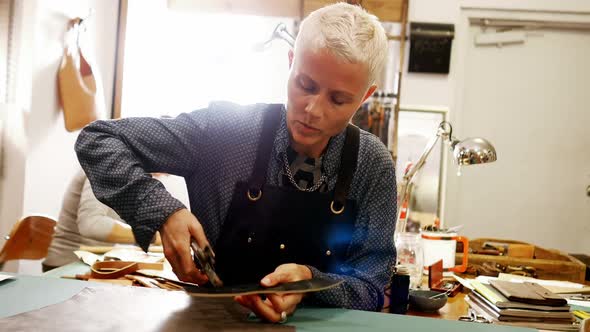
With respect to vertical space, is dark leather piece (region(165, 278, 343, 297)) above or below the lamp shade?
below

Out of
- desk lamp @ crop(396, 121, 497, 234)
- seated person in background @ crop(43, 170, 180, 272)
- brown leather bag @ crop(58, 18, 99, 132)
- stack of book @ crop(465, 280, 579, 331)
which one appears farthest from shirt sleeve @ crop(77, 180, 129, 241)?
stack of book @ crop(465, 280, 579, 331)

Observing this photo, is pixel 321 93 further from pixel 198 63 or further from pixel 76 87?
pixel 198 63

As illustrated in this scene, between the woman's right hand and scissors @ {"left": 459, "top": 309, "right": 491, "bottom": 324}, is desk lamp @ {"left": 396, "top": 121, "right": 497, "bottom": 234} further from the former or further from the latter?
the woman's right hand

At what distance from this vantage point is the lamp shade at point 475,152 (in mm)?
2148

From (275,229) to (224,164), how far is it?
180 mm

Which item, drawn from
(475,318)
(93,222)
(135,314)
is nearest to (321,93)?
(135,314)

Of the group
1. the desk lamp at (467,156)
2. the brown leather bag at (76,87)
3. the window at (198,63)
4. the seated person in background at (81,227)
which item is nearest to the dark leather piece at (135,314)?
the desk lamp at (467,156)

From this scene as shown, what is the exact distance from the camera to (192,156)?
1243 mm

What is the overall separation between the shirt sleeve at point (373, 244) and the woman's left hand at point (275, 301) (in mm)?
137

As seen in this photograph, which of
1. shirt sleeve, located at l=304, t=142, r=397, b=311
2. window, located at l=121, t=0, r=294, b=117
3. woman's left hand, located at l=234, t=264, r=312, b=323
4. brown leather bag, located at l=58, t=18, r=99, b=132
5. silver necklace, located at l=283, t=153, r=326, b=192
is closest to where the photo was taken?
woman's left hand, located at l=234, t=264, r=312, b=323

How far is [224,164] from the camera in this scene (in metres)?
1.24

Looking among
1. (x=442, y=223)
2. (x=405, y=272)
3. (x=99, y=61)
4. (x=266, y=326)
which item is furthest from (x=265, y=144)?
(x=442, y=223)

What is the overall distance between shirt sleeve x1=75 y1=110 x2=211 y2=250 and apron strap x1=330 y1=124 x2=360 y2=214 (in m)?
0.31

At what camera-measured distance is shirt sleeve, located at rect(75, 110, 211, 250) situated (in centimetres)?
104
